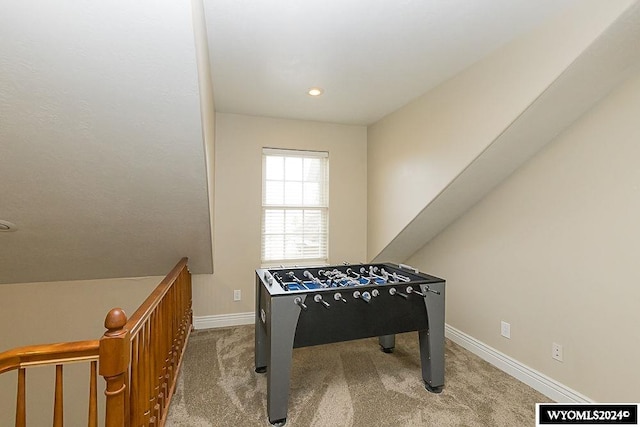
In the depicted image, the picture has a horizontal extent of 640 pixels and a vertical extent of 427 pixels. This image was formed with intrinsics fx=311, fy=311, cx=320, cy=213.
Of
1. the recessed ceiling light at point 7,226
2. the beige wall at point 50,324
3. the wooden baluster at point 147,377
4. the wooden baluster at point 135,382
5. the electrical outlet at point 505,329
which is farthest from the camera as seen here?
the beige wall at point 50,324

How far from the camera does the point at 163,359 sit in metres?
2.06

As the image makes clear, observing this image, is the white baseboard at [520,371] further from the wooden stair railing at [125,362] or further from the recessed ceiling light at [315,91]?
the recessed ceiling light at [315,91]

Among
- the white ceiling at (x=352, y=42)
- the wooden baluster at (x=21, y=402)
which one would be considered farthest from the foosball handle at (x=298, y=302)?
the white ceiling at (x=352, y=42)

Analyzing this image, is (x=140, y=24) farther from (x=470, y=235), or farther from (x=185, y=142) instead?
(x=470, y=235)

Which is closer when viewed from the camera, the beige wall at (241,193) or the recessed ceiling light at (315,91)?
the recessed ceiling light at (315,91)

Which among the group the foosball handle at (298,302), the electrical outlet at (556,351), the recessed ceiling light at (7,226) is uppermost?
the recessed ceiling light at (7,226)

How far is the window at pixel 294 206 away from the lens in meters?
3.84

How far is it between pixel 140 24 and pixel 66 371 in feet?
12.5

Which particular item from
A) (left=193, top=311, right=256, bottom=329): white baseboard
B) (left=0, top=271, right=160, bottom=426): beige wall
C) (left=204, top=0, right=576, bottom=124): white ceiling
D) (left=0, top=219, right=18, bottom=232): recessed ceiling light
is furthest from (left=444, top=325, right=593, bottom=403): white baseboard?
(left=0, top=219, right=18, bottom=232): recessed ceiling light

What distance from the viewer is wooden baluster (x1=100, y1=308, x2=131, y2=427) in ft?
3.90

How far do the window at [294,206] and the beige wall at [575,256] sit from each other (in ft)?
6.14

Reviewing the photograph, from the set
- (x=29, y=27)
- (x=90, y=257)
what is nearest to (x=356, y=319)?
(x=29, y=27)

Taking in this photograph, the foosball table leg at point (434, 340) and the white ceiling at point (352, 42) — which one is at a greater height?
the white ceiling at point (352, 42)

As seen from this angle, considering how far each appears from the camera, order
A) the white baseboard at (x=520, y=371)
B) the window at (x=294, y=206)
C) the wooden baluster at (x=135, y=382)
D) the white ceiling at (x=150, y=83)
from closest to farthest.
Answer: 1. the white ceiling at (x=150, y=83)
2. the wooden baluster at (x=135, y=382)
3. the white baseboard at (x=520, y=371)
4. the window at (x=294, y=206)
